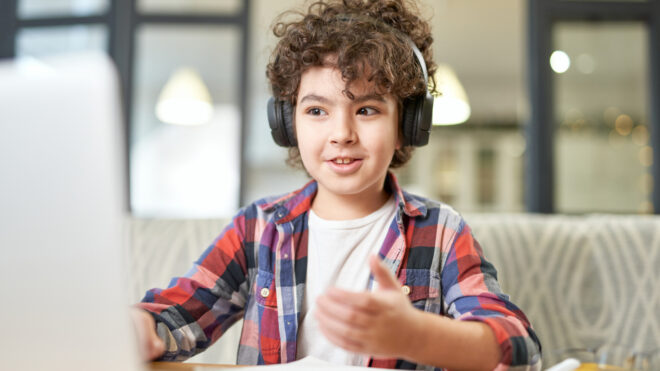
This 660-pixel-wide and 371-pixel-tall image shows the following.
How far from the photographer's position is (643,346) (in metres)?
1.39

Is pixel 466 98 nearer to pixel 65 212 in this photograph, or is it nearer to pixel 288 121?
pixel 288 121

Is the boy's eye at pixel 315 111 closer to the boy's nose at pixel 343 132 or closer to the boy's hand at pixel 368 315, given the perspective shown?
the boy's nose at pixel 343 132

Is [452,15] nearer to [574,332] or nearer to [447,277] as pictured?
[574,332]

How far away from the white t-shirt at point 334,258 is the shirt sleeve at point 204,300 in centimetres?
12

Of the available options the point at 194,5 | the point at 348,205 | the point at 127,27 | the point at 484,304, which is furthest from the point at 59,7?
the point at 484,304

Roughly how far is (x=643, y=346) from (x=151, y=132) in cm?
370

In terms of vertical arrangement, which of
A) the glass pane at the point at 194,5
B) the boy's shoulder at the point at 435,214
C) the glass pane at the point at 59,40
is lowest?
the boy's shoulder at the point at 435,214

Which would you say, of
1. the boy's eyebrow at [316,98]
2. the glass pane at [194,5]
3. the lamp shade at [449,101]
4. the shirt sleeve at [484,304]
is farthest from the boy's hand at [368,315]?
the glass pane at [194,5]

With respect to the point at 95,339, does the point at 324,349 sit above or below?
below

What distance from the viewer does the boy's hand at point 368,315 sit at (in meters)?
0.49

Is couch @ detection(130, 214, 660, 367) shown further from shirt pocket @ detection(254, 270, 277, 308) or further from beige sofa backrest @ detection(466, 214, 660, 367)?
shirt pocket @ detection(254, 270, 277, 308)

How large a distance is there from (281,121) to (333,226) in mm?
213

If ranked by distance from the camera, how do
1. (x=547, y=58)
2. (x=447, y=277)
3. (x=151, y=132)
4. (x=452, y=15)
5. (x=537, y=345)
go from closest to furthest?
(x=537, y=345) → (x=447, y=277) → (x=547, y=58) → (x=151, y=132) → (x=452, y=15)

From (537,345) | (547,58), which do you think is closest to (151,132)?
(547,58)
